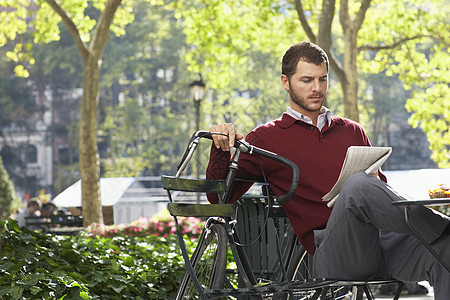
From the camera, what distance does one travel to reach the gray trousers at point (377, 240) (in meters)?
3.10

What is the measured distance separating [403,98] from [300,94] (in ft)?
188

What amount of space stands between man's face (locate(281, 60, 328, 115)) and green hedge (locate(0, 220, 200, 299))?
166 centimetres

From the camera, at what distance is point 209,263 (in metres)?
3.63

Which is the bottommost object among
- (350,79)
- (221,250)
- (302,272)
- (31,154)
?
(31,154)

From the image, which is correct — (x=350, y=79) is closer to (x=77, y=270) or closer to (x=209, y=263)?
(x=77, y=270)

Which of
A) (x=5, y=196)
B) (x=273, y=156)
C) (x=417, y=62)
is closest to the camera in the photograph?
(x=273, y=156)

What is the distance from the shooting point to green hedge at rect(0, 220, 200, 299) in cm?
445

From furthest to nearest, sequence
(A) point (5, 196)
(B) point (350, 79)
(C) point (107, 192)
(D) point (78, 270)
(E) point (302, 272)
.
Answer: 1. (A) point (5, 196)
2. (C) point (107, 192)
3. (B) point (350, 79)
4. (D) point (78, 270)
5. (E) point (302, 272)

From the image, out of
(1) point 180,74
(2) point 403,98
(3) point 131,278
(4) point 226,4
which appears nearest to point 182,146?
(1) point 180,74

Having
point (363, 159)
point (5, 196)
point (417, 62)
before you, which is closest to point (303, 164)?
point (363, 159)

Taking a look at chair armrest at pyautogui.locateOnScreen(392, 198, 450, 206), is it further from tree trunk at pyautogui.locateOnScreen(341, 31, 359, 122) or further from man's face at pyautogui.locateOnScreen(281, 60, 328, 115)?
tree trunk at pyautogui.locateOnScreen(341, 31, 359, 122)

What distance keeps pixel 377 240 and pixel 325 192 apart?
519 mm

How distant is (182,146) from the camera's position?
52.5m

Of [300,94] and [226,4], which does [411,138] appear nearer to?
[226,4]
